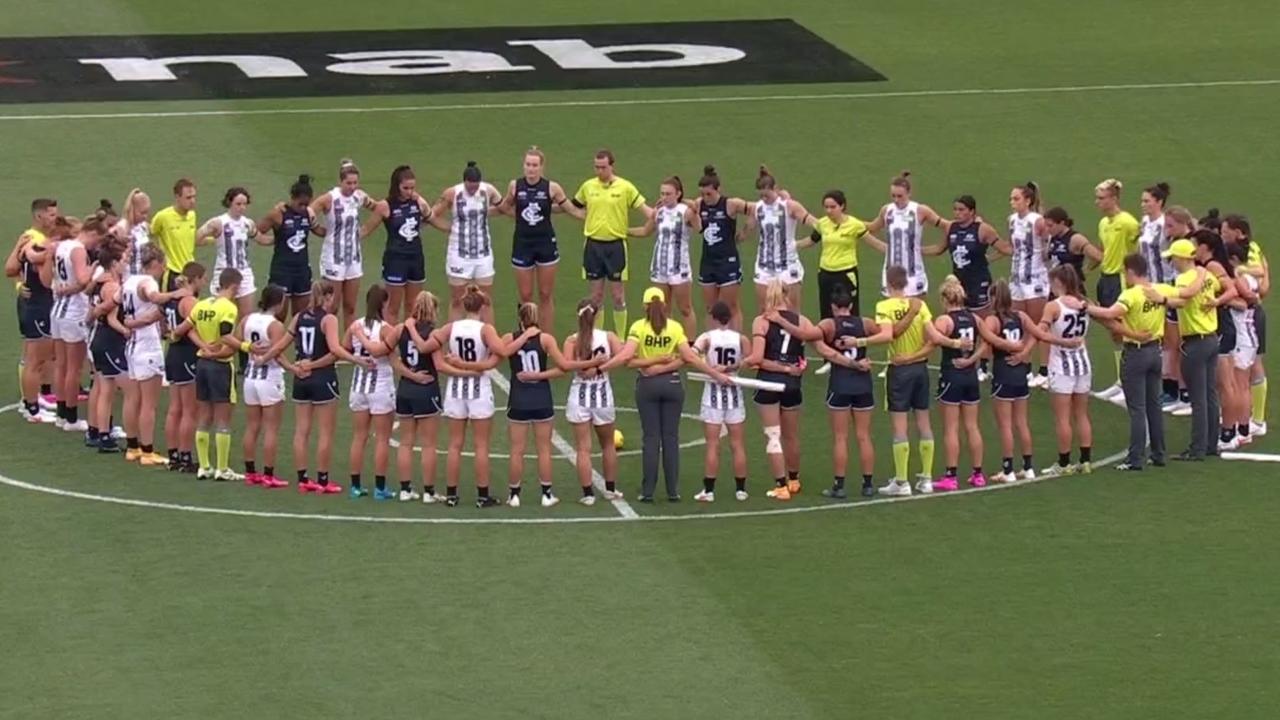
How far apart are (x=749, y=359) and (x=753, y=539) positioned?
6.49 ft

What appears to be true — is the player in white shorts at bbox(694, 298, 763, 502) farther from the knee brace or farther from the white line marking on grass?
the white line marking on grass

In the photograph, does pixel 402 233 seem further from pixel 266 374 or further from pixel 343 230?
pixel 266 374

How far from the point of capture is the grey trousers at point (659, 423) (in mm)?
25594

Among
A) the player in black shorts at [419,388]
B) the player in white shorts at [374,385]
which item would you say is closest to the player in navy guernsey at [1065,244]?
the player in black shorts at [419,388]

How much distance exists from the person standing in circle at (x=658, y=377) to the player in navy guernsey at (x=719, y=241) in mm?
5056

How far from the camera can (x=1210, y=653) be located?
2144cm

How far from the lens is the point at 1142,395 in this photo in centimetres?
2667

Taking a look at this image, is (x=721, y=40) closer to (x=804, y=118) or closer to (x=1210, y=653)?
(x=804, y=118)

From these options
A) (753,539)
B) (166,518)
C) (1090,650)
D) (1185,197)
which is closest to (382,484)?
(166,518)

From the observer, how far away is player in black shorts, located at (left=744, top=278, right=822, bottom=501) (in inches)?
1006

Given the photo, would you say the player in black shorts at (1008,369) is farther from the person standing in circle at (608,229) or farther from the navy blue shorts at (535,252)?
the navy blue shorts at (535,252)

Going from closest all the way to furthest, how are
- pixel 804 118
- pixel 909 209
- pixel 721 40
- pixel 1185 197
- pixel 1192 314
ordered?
1. pixel 1192 314
2. pixel 909 209
3. pixel 1185 197
4. pixel 804 118
5. pixel 721 40

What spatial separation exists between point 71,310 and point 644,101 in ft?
57.1

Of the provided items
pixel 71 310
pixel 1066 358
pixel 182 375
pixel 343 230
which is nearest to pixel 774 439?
pixel 1066 358
